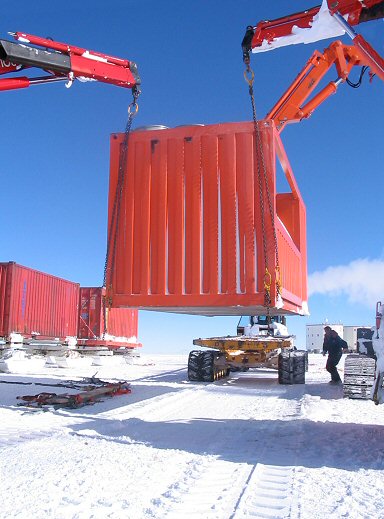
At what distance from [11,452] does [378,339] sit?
3.94 meters

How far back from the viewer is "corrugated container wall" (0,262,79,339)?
1805cm

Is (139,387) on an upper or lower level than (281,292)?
lower

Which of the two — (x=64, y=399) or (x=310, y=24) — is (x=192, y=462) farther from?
(x=310, y=24)

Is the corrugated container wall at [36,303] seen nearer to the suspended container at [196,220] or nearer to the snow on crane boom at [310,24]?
the suspended container at [196,220]

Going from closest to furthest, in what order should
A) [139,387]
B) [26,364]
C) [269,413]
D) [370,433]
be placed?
1. [370,433]
2. [269,413]
3. [139,387]
4. [26,364]

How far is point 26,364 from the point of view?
1756 cm

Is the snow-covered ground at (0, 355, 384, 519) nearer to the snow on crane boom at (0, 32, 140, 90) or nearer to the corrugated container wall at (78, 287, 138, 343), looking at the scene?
the snow on crane boom at (0, 32, 140, 90)

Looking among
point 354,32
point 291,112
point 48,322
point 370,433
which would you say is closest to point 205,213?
point 354,32

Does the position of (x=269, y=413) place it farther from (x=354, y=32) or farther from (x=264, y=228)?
(x=354, y=32)

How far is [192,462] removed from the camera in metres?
4.68

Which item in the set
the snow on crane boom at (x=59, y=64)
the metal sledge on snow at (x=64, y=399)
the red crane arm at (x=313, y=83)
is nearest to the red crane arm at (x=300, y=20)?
the snow on crane boom at (x=59, y=64)

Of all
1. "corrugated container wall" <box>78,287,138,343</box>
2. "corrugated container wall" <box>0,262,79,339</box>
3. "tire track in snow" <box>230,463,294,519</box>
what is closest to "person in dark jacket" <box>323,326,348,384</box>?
"tire track in snow" <box>230,463,294,519</box>

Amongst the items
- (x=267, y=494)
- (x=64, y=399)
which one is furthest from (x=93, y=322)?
(x=267, y=494)

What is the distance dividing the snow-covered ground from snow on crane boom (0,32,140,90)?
5.07 metres
